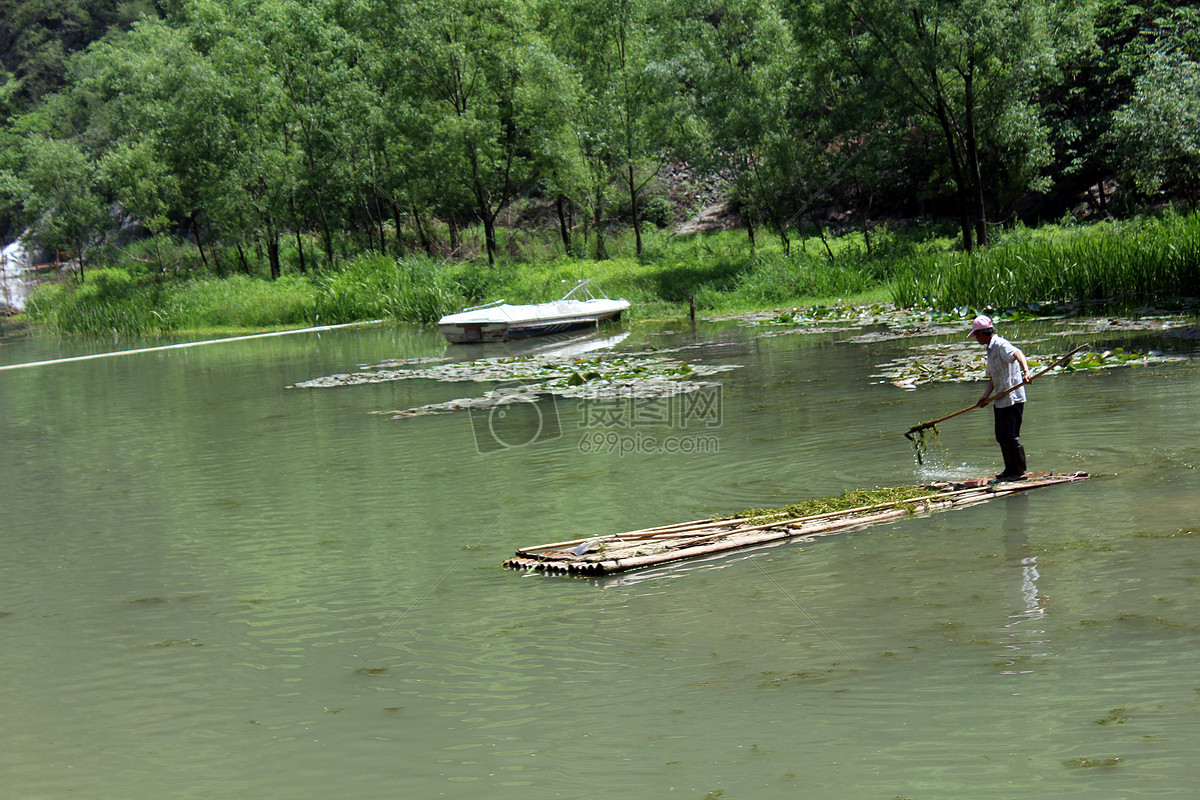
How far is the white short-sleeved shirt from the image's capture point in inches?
369

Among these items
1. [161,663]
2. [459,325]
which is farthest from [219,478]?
[459,325]

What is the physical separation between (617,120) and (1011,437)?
34.5 meters

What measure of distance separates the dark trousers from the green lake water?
1.61ft

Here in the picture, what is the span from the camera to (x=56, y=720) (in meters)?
5.72

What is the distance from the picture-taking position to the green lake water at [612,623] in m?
4.73

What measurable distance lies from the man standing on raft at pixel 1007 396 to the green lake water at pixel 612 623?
0.53 metres

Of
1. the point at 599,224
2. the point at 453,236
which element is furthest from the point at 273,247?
the point at 599,224

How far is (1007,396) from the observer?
936 cm

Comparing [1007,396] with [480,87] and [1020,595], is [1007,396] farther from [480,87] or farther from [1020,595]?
[480,87]

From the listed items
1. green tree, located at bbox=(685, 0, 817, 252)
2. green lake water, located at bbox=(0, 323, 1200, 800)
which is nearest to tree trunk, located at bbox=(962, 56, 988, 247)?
green tree, located at bbox=(685, 0, 817, 252)

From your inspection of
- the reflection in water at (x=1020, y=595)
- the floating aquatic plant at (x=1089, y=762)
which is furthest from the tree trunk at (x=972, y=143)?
the floating aquatic plant at (x=1089, y=762)

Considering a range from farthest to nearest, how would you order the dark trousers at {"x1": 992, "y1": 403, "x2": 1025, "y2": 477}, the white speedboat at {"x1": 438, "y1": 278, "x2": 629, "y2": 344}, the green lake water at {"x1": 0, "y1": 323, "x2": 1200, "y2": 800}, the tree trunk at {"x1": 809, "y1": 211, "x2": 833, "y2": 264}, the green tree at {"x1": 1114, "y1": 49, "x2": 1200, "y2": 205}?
the tree trunk at {"x1": 809, "y1": 211, "x2": 833, "y2": 264}
the green tree at {"x1": 1114, "y1": 49, "x2": 1200, "y2": 205}
the white speedboat at {"x1": 438, "y1": 278, "x2": 629, "y2": 344}
the dark trousers at {"x1": 992, "y1": 403, "x2": 1025, "y2": 477}
the green lake water at {"x1": 0, "y1": 323, "x2": 1200, "y2": 800}

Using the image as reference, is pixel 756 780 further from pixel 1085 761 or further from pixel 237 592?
pixel 237 592

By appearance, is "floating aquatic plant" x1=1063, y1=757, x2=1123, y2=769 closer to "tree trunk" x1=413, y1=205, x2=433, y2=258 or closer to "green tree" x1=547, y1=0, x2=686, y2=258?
"green tree" x1=547, y1=0, x2=686, y2=258
